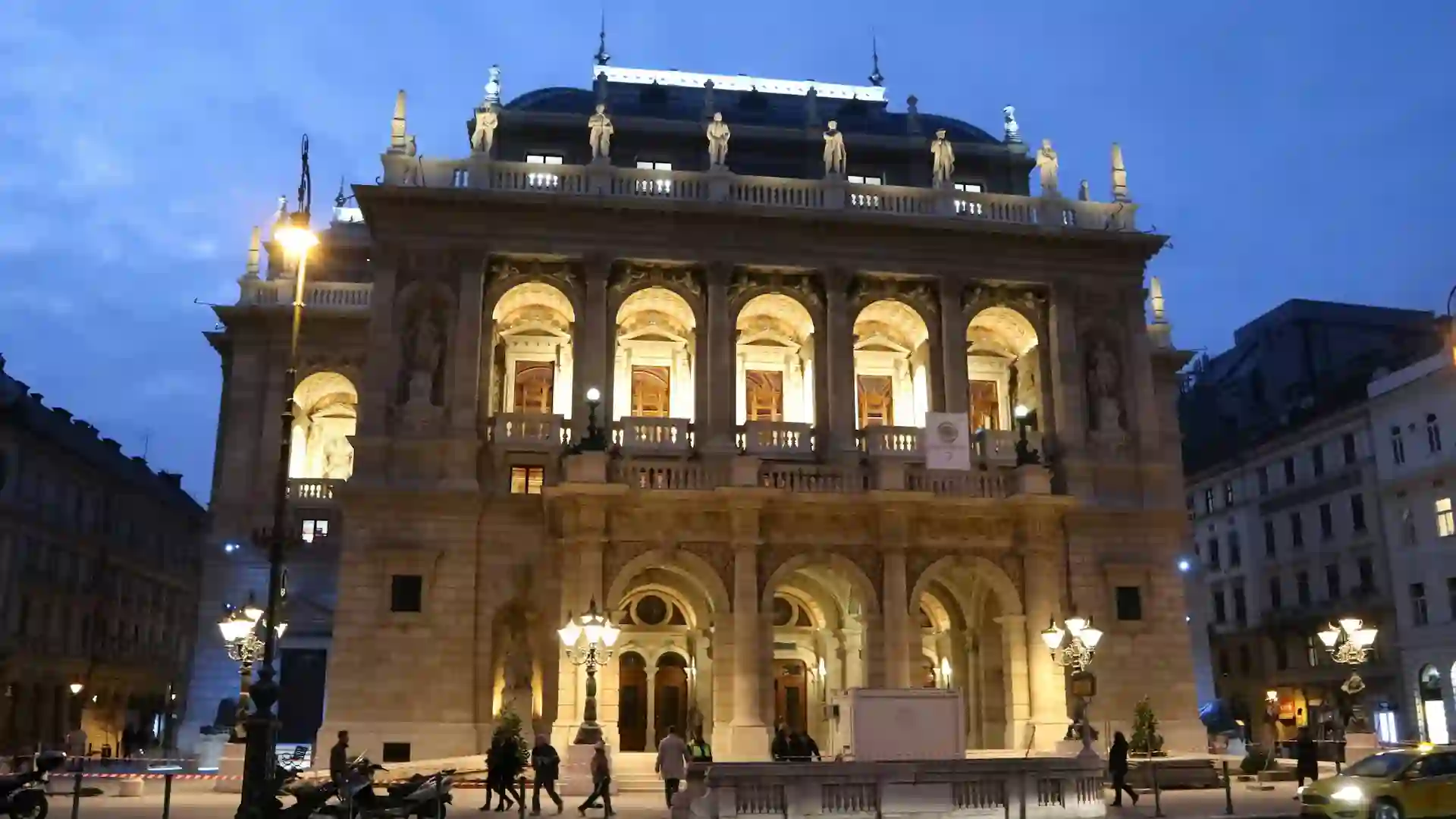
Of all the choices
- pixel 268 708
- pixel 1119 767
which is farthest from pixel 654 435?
pixel 268 708

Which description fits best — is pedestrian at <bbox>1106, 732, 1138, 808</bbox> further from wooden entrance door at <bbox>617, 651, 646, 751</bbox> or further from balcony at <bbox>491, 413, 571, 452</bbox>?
balcony at <bbox>491, 413, 571, 452</bbox>

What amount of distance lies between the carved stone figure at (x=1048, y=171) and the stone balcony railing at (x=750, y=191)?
43cm

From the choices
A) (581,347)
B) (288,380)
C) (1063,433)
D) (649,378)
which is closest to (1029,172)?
(1063,433)

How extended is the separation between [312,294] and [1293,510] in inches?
1725

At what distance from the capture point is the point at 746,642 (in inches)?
1282

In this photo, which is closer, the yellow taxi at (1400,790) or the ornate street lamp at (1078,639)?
the yellow taxi at (1400,790)

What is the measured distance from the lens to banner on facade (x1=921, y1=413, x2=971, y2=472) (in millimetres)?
32906

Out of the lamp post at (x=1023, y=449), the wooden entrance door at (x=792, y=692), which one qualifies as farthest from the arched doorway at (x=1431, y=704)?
the wooden entrance door at (x=792, y=692)

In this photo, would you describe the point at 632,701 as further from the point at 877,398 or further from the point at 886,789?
the point at 886,789

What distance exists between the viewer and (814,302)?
37.1m

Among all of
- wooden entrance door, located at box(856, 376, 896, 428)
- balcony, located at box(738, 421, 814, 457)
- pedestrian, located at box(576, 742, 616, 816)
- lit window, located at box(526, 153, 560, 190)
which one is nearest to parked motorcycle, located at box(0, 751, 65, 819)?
pedestrian, located at box(576, 742, 616, 816)

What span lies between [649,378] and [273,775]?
23737 millimetres

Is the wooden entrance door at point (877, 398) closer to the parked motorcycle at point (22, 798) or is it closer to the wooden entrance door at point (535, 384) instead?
the wooden entrance door at point (535, 384)

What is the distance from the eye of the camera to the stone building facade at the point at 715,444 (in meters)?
33.0
